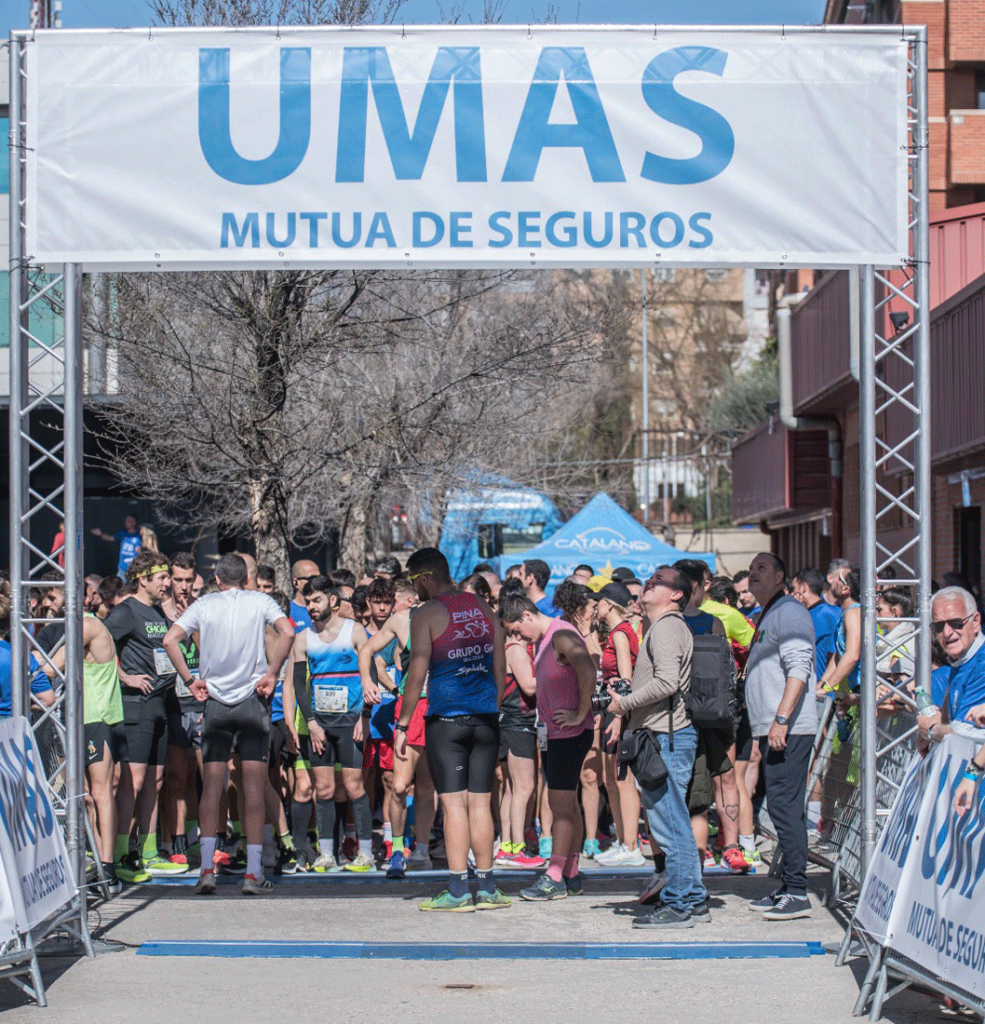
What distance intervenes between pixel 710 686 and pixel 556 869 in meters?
1.59

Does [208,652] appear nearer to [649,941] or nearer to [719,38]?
[649,941]

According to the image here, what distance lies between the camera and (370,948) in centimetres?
746

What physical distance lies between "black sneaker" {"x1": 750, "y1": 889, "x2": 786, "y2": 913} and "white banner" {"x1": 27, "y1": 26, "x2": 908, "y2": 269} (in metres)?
3.54

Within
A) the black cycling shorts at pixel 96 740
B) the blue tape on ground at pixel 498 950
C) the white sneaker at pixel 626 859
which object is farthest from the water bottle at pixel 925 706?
the black cycling shorts at pixel 96 740

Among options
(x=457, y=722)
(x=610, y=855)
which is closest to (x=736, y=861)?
(x=610, y=855)

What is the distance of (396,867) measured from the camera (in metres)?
9.59

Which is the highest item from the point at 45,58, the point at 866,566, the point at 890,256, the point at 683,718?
the point at 45,58

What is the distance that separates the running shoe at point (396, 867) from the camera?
31.3 ft

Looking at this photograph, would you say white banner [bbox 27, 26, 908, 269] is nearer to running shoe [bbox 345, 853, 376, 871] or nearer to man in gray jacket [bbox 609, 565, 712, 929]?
man in gray jacket [bbox 609, 565, 712, 929]

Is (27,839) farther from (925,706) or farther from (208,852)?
(925,706)

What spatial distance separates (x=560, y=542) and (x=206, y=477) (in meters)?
6.55

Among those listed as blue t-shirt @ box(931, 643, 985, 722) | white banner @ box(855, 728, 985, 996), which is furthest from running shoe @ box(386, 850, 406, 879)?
blue t-shirt @ box(931, 643, 985, 722)

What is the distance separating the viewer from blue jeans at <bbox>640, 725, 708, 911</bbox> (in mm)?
7890

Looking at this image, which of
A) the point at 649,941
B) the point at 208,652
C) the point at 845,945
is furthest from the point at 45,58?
the point at 845,945
